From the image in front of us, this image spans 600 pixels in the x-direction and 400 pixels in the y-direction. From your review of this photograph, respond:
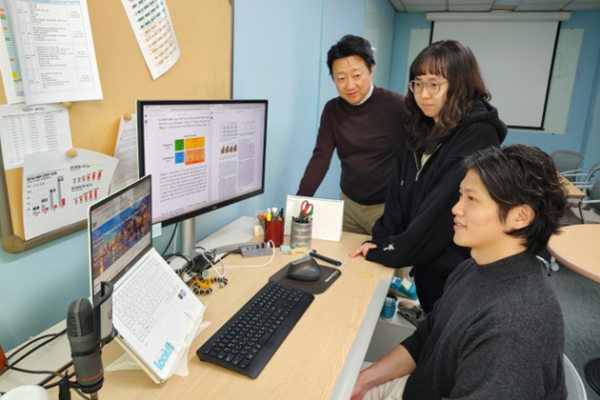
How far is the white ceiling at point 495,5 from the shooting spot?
4.80 metres

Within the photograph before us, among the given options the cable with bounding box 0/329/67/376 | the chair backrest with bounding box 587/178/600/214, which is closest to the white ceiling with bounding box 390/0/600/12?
the chair backrest with bounding box 587/178/600/214

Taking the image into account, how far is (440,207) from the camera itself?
1425 millimetres

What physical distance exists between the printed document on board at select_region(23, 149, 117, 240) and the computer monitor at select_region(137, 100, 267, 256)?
143 mm

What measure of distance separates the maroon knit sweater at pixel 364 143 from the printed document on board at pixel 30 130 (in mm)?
1192

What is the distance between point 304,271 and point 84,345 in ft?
2.57

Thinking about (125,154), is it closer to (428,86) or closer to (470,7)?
(428,86)

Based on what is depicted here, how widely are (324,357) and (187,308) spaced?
343mm

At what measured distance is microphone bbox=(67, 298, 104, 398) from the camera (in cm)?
56

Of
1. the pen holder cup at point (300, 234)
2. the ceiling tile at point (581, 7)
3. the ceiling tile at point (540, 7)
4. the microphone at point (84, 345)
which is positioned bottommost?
the pen holder cup at point (300, 234)

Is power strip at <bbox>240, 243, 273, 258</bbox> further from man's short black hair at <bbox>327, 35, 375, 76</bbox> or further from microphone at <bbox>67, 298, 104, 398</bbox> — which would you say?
man's short black hair at <bbox>327, 35, 375, 76</bbox>

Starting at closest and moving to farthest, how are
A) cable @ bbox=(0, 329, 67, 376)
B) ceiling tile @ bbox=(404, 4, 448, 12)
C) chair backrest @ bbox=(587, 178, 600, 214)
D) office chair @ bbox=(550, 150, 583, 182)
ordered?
cable @ bbox=(0, 329, 67, 376), chair backrest @ bbox=(587, 178, 600, 214), office chair @ bbox=(550, 150, 583, 182), ceiling tile @ bbox=(404, 4, 448, 12)

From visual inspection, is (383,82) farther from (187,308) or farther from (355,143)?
(187,308)

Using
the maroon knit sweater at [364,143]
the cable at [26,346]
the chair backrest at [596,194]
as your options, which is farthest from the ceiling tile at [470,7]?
the cable at [26,346]

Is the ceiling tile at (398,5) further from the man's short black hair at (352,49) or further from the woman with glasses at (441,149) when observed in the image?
the woman with glasses at (441,149)
